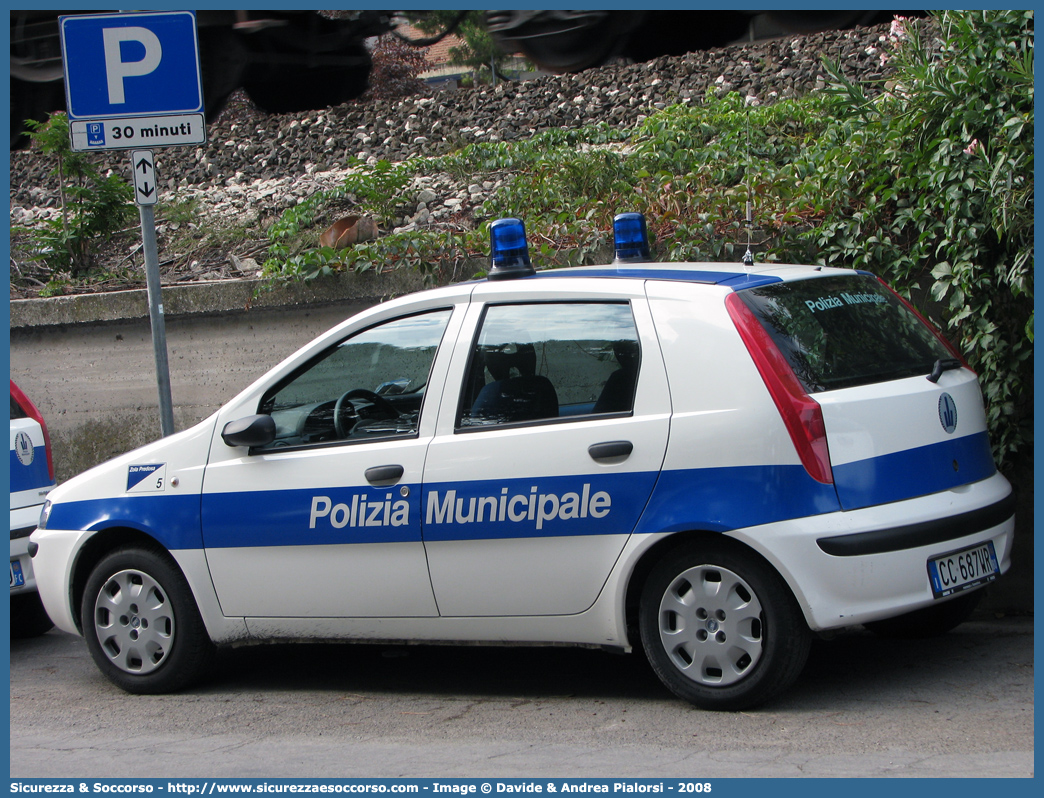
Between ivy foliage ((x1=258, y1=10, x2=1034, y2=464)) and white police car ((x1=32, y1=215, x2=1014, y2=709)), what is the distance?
131 cm

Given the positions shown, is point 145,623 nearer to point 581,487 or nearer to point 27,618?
point 27,618

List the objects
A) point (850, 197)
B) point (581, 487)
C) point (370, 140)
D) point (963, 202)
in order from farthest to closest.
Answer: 1. point (370, 140)
2. point (850, 197)
3. point (963, 202)
4. point (581, 487)

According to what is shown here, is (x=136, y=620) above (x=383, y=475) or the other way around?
the other way around

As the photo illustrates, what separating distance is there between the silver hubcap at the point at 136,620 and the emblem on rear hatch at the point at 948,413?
10.7 ft

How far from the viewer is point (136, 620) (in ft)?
16.4

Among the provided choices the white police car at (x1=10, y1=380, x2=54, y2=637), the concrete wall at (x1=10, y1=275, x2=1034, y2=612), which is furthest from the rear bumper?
the concrete wall at (x1=10, y1=275, x2=1034, y2=612)

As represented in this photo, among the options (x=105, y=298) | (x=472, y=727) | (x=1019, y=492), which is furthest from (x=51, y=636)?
(x=1019, y=492)

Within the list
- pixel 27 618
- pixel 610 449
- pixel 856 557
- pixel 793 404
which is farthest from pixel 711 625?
pixel 27 618

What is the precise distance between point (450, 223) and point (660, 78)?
3731 millimetres

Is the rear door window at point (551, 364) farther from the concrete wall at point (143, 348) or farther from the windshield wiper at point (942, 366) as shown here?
the concrete wall at point (143, 348)

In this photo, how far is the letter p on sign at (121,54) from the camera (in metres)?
6.15

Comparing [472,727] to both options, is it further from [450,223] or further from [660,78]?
[660,78]

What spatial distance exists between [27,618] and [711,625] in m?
4.24

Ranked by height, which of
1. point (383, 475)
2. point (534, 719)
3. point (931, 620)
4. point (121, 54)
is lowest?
point (534, 719)
